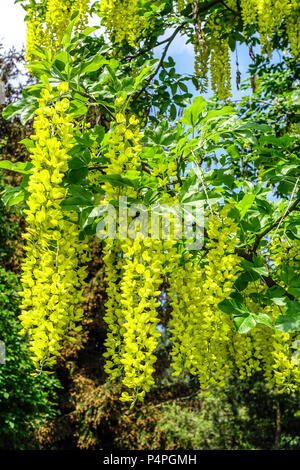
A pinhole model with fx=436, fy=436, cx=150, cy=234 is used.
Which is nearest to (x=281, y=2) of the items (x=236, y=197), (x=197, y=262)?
(x=236, y=197)

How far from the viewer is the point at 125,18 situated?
3.52 m

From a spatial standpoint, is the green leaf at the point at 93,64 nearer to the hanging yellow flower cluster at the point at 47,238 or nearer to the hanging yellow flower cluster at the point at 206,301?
the hanging yellow flower cluster at the point at 47,238

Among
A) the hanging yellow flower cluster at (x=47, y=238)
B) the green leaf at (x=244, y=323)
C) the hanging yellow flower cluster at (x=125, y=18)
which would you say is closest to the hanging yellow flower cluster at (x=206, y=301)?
the green leaf at (x=244, y=323)

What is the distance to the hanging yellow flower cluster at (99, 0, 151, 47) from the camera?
11.4 ft

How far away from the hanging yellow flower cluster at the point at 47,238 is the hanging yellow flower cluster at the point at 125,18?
216 centimetres

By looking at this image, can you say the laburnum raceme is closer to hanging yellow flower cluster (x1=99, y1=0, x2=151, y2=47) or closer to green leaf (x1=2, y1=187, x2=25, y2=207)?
green leaf (x1=2, y1=187, x2=25, y2=207)

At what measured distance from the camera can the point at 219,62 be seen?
415 cm

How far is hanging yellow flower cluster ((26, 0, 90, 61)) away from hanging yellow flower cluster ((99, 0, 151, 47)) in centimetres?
42

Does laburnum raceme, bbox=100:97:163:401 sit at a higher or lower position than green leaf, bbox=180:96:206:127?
lower

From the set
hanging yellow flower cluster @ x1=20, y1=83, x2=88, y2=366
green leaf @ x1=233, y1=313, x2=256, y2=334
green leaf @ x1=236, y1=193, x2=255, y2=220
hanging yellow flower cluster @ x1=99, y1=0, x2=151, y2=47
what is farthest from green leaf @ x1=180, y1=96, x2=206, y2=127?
hanging yellow flower cluster @ x1=99, y1=0, x2=151, y2=47

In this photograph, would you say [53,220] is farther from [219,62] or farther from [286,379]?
[219,62]

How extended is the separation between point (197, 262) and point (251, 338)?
695 millimetres

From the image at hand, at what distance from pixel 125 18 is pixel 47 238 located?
2632 mm

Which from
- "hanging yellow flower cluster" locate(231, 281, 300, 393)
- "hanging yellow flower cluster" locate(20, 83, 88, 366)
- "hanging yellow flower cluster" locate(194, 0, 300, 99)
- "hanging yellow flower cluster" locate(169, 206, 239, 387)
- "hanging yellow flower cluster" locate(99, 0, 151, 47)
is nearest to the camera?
"hanging yellow flower cluster" locate(20, 83, 88, 366)
